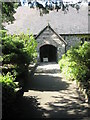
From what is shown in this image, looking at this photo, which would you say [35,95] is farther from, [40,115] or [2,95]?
[2,95]

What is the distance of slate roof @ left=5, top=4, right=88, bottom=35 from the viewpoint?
27.2 meters

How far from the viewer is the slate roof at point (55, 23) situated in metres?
27.2

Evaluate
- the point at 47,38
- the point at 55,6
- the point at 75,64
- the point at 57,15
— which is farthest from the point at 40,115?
the point at 57,15

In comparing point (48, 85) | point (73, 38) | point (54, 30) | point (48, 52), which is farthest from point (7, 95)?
point (48, 52)

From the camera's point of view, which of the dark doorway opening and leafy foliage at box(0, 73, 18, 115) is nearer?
leafy foliage at box(0, 73, 18, 115)

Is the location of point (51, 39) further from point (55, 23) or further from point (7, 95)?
point (7, 95)

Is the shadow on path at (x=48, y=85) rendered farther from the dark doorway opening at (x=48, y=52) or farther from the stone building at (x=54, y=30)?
the dark doorway opening at (x=48, y=52)

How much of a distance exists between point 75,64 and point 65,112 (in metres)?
5.38

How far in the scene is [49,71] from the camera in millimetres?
18141

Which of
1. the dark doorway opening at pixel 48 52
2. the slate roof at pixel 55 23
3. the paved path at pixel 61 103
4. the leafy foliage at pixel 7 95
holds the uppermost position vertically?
the slate roof at pixel 55 23

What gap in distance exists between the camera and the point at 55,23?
92.4 ft

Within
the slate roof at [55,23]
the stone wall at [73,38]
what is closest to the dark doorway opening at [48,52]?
the stone wall at [73,38]

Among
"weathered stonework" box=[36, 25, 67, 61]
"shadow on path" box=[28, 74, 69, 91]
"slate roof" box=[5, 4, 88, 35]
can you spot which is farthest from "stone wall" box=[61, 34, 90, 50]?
"shadow on path" box=[28, 74, 69, 91]

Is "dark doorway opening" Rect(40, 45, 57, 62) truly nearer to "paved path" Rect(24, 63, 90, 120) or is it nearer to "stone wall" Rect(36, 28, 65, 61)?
"stone wall" Rect(36, 28, 65, 61)
